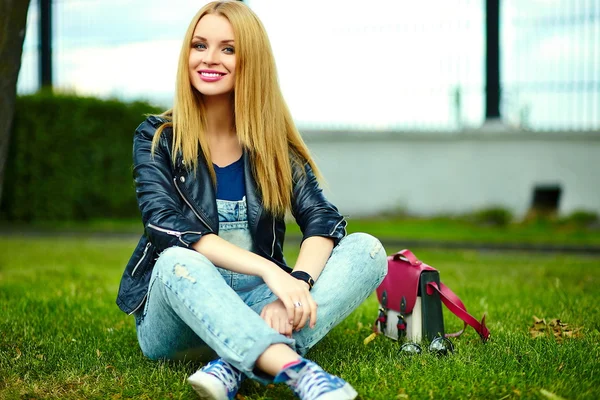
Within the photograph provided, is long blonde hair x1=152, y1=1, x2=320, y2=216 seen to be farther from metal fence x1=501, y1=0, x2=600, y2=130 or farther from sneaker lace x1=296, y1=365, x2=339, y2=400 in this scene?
metal fence x1=501, y1=0, x2=600, y2=130

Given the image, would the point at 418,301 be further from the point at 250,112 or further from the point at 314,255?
the point at 250,112

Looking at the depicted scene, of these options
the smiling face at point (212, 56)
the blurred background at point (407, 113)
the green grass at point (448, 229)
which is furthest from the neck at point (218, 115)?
the blurred background at point (407, 113)

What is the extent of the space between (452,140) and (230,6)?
8.68 meters

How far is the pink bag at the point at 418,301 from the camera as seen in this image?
9.80 feet

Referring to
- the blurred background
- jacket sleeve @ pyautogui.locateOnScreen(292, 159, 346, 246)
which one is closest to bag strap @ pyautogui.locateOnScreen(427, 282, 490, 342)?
jacket sleeve @ pyautogui.locateOnScreen(292, 159, 346, 246)

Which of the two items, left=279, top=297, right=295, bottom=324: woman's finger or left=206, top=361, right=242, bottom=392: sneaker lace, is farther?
left=279, top=297, right=295, bottom=324: woman's finger

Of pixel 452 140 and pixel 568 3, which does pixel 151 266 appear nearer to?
pixel 452 140

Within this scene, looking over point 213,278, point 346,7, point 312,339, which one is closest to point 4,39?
point 213,278

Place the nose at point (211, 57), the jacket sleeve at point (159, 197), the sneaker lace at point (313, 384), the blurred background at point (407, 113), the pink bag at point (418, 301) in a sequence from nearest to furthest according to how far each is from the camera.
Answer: the sneaker lace at point (313, 384), the jacket sleeve at point (159, 197), the nose at point (211, 57), the pink bag at point (418, 301), the blurred background at point (407, 113)

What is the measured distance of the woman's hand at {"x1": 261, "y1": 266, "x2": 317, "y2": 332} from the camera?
2447 millimetres

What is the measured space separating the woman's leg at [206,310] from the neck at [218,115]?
0.74 m

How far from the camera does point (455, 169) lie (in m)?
11.2

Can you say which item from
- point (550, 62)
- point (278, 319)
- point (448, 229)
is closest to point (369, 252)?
point (278, 319)

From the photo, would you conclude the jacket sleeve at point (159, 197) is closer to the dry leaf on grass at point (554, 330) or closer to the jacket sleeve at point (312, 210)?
the jacket sleeve at point (312, 210)
